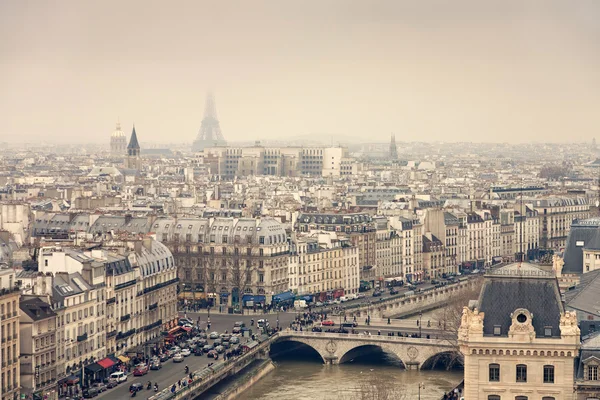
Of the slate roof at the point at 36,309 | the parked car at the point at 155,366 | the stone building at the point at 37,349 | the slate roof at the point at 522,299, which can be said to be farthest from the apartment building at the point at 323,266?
→ the slate roof at the point at 522,299

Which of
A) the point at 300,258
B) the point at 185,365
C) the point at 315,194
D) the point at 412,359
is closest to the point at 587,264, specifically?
the point at 412,359

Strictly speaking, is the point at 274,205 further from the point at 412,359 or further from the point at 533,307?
the point at 533,307

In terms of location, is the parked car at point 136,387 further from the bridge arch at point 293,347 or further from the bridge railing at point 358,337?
the bridge railing at point 358,337

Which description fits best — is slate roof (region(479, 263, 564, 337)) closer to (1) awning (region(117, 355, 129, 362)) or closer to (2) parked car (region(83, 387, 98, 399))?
(2) parked car (region(83, 387, 98, 399))

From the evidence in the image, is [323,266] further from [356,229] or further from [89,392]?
[89,392]

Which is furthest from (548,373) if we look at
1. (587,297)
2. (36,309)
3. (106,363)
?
(106,363)
